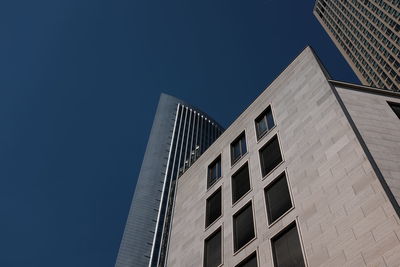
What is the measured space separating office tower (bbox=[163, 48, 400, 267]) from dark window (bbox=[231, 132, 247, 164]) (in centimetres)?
10

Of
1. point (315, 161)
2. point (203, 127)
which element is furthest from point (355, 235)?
point (203, 127)

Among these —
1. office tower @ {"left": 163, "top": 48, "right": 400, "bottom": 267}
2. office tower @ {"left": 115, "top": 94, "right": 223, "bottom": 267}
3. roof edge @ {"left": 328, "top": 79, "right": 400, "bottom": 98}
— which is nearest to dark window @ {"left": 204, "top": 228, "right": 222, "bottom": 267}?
office tower @ {"left": 163, "top": 48, "right": 400, "bottom": 267}

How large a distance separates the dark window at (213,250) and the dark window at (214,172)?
16.7 ft

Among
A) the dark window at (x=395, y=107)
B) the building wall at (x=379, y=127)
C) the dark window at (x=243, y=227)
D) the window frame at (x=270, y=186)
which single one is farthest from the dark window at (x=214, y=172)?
the dark window at (x=395, y=107)

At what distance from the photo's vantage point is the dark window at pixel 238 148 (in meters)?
26.4

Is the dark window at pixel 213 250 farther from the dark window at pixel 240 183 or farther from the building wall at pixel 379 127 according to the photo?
the building wall at pixel 379 127

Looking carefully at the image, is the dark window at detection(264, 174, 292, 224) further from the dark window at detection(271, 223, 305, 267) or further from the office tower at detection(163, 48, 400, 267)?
the dark window at detection(271, 223, 305, 267)

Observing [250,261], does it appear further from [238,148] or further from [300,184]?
[238,148]

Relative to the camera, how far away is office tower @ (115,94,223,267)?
4500 inches

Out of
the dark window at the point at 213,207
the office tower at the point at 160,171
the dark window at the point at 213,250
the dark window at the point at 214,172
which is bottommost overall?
the dark window at the point at 213,250

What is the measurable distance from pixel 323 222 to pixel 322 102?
25.3ft

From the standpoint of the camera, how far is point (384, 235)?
13.3m

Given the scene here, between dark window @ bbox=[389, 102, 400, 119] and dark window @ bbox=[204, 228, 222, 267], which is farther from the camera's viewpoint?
dark window @ bbox=[389, 102, 400, 119]

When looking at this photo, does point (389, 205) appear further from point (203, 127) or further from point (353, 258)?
point (203, 127)
